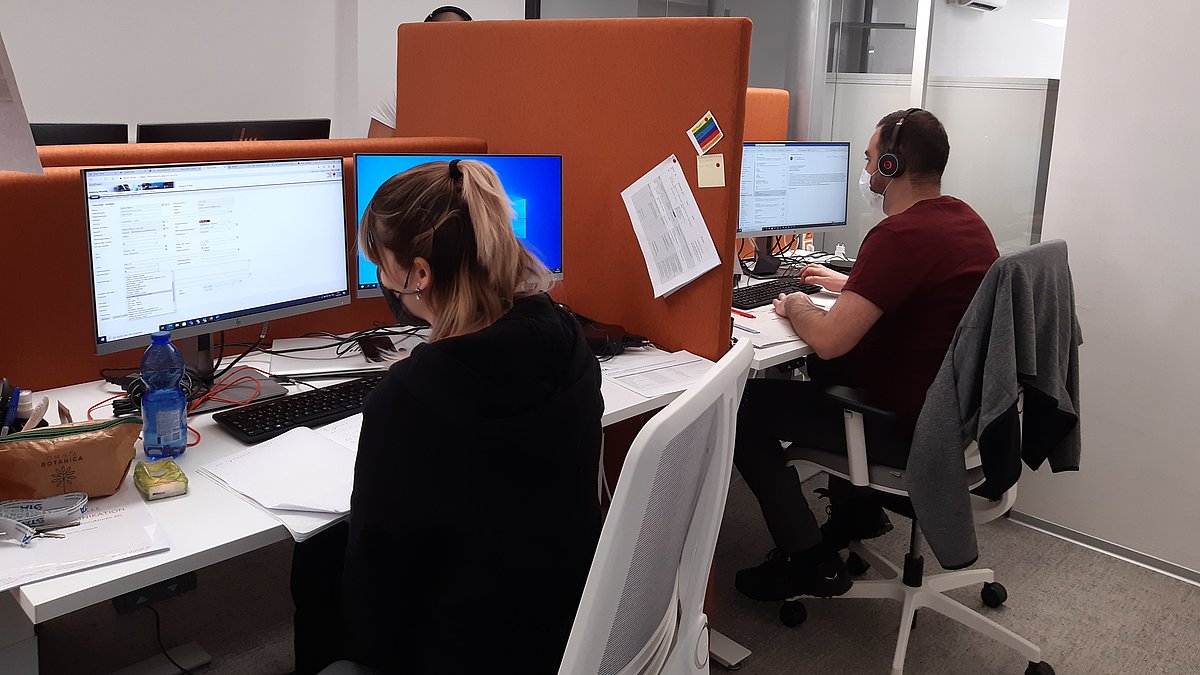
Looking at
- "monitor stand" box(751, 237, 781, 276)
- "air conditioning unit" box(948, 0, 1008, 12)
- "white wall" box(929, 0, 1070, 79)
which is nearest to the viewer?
"monitor stand" box(751, 237, 781, 276)

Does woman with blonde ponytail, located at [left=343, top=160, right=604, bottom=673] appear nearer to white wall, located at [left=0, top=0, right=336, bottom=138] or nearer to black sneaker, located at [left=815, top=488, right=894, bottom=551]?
black sneaker, located at [left=815, top=488, right=894, bottom=551]

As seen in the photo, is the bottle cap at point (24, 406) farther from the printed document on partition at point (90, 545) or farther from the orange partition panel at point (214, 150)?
the orange partition panel at point (214, 150)

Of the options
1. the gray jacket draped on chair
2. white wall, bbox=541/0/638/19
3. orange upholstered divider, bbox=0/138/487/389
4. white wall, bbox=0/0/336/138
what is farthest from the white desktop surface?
white wall, bbox=541/0/638/19

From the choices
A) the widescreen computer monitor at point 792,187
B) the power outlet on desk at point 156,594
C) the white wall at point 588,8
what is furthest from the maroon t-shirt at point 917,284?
the white wall at point 588,8

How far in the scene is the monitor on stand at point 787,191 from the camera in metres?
3.02

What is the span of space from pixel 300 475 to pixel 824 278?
1.78 m

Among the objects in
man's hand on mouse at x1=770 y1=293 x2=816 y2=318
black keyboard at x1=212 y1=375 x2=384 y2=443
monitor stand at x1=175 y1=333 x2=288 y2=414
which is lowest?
black keyboard at x1=212 y1=375 x2=384 y2=443

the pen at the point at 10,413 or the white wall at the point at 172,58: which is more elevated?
the white wall at the point at 172,58

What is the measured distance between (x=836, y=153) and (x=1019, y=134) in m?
0.65

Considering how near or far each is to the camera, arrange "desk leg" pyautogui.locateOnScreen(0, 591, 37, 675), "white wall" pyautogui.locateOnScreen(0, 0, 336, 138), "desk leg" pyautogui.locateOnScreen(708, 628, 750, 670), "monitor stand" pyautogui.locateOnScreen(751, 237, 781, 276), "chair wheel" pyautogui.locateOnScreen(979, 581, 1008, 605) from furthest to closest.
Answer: "white wall" pyautogui.locateOnScreen(0, 0, 336, 138)
"monitor stand" pyautogui.locateOnScreen(751, 237, 781, 276)
"chair wheel" pyautogui.locateOnScreen(979, 581, 1008, 605)
"desk leg" pyautogui.locateOnScreen(708, 628, 750, 670)
"desk leg" pyautogui.locateOnScreen(0, 591, 37, 675)

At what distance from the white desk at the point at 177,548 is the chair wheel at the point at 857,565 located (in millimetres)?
1752

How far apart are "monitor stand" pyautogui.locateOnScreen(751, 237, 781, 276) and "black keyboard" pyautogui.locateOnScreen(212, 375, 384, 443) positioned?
1.65 metres

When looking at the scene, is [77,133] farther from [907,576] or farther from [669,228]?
[907,576]

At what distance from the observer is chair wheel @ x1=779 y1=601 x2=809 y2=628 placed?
2.41 metres
